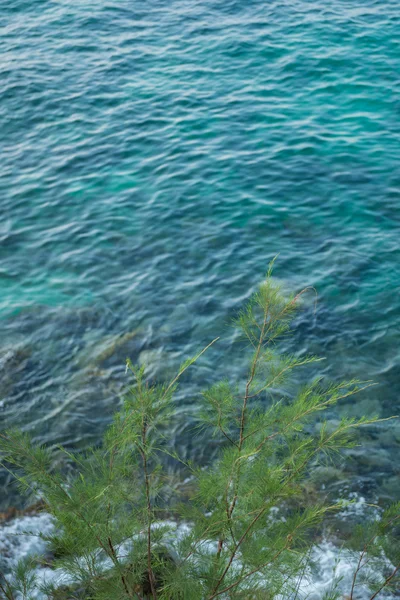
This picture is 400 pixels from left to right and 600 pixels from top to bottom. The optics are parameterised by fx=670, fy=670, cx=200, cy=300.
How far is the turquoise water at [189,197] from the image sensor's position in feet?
25.0

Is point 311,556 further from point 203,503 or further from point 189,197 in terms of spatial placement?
point 189,197

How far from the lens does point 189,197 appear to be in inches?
401

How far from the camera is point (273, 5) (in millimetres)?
15852

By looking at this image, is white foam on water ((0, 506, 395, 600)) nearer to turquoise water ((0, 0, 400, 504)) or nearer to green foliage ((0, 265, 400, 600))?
turquoise water ((0, 0, 400, 504))

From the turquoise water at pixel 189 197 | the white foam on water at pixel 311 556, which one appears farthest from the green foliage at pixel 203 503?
the turquoise water at pixel 189 197

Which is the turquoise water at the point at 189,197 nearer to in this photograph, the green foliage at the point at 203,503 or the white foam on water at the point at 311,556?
the white foam on water at the point at 311,556

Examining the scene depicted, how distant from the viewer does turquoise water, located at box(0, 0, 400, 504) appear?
7.61 metres

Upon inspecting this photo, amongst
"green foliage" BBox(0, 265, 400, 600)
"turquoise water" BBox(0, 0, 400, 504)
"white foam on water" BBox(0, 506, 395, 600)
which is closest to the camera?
"green foliage" BBox(0, 265, 400, 600)

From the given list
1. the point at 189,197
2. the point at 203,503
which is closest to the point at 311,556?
the point at 203,503

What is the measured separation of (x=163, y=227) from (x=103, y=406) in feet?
11.0

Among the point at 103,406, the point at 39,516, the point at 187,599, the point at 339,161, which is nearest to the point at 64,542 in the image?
the point at 187,599

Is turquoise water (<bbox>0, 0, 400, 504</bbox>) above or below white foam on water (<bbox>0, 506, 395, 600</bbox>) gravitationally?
above

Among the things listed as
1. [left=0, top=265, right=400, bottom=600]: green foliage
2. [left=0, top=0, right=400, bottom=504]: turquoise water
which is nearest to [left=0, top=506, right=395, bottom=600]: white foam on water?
[left=0, top=0, right=400, bottom=504]: turquoise water

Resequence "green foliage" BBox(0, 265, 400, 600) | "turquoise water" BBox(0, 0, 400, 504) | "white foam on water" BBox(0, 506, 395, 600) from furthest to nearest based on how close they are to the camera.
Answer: "turquoise water" BBox(0, 0, 400, 504) < "white foam on water" BBox(0, 506, 395, 600) < "green foliage" BBox(0, 265, 400, 600)
